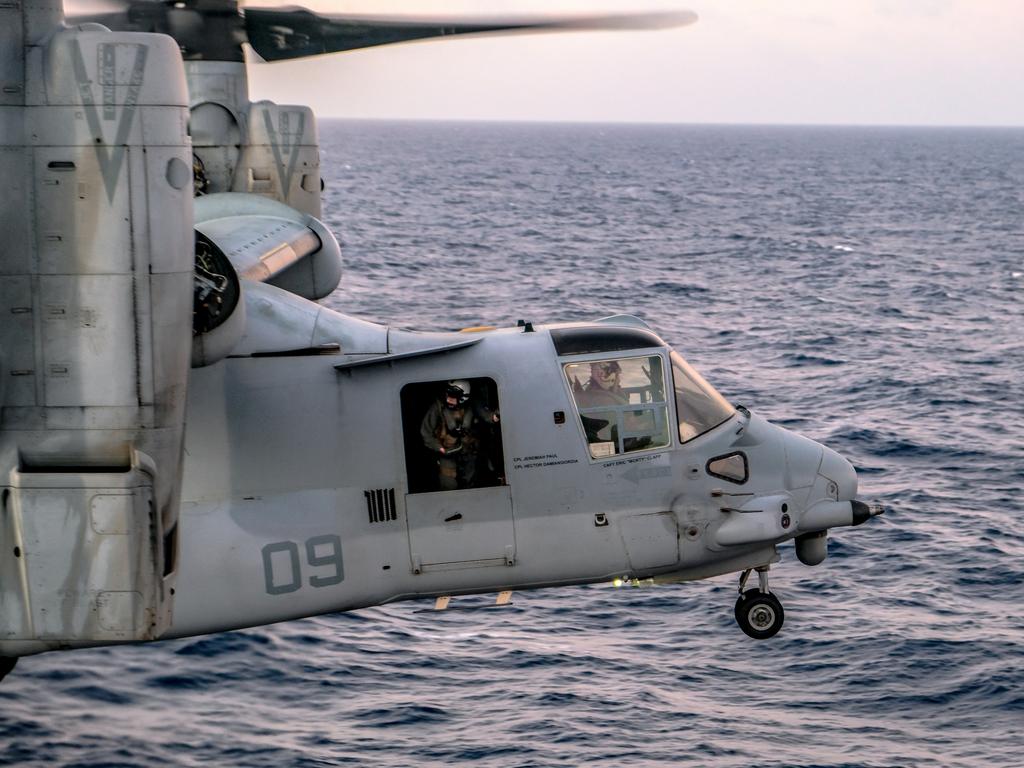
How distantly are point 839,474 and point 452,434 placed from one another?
4966 mm

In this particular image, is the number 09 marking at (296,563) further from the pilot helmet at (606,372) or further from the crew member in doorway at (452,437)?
the pilot helmet at (606,372)

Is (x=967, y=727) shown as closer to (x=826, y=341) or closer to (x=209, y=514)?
(x=209, y=514)

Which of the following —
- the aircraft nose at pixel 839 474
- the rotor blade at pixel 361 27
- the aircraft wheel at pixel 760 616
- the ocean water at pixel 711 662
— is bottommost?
the ocean water at pixel 711 662

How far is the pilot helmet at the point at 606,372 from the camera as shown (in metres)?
16.1

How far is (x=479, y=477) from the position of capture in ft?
51.6

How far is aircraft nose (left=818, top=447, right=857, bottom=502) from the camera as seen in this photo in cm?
1689

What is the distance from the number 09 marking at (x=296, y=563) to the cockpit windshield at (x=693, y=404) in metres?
4.34

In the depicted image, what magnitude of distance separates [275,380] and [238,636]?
1281 centimetres

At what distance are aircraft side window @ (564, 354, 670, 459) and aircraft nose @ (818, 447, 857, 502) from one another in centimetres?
216

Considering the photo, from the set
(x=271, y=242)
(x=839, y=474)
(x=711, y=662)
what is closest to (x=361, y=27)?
(x=271, y=242)

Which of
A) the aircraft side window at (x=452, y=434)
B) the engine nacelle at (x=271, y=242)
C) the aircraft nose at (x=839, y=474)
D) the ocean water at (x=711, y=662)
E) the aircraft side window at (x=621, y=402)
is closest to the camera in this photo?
the aircraft side window at (x=452, y=434)

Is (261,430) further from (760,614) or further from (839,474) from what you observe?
(839,474)

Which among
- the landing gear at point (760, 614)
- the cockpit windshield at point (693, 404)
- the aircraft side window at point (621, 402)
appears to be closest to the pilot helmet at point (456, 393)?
the aircraft side window at point (621, 402)

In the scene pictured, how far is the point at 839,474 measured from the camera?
16969mm
